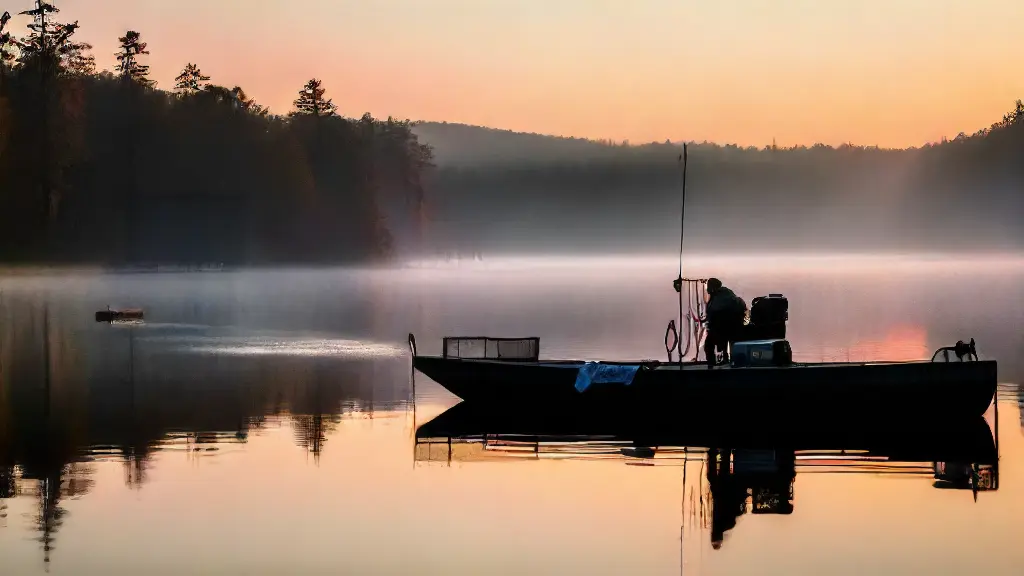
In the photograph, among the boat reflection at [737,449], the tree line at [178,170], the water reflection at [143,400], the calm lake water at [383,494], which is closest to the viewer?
the calm lake water at [383,494]

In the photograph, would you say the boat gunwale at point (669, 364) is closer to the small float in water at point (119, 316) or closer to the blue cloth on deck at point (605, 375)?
the blue cloth on deck at point (605, 375)

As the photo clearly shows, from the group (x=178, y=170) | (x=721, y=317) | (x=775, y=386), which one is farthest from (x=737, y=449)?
(x=178, y=170)

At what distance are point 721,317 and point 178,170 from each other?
432 feet

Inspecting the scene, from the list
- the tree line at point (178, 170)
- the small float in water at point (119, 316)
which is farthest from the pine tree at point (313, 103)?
the small float in water at point (119, 316)

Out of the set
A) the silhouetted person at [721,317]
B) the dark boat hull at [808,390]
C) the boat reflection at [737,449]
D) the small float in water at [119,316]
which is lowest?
the boat reflection at [737,449]

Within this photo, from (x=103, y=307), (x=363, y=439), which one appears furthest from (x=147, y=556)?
(x=103, y=307)

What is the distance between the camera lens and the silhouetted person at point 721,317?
94.5ft

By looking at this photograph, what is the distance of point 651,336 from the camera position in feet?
200

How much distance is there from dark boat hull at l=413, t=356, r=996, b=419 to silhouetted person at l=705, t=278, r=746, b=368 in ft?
4.30

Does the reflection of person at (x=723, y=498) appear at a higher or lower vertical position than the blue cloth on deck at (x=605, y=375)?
lower

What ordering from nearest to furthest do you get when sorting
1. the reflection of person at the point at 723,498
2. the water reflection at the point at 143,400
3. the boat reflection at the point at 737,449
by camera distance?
the reflection of person at the point at 723,498, the boat reflection at the point at 737,449, the water reflection at the point at 143,400

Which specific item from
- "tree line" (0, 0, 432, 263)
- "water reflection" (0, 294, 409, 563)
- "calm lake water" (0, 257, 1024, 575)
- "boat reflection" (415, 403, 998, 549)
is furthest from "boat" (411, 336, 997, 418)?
"tree line" (0, 0, 432, 263)

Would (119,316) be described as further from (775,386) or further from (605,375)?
(775,386)

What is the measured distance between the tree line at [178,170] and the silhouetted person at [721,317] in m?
106
